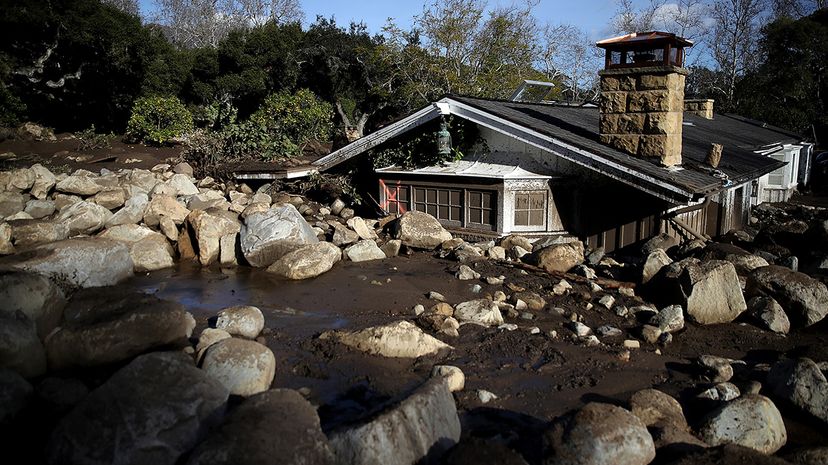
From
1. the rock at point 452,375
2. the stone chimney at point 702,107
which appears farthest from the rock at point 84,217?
the stone chimney at point 702,107

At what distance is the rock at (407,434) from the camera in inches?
177

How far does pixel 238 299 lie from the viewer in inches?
374

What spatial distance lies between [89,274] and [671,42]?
998 centimetres

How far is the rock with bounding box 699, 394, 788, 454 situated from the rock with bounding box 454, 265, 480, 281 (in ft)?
16.7

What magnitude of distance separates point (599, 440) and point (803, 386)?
8.44ft

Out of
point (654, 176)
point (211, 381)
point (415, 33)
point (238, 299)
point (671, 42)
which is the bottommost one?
point (238, 299)

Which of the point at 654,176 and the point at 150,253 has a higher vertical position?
the point at 654,176

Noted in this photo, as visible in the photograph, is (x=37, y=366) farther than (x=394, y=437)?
Yes

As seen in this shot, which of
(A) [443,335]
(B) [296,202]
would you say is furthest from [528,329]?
(B) [296,202]

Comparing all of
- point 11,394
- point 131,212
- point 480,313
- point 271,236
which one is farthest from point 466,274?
point 131,212

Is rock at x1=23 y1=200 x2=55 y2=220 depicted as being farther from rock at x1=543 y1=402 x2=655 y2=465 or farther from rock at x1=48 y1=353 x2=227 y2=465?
rock at x1=543 y1=402 x2=655 y2=465

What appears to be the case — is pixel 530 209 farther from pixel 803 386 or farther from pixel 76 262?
pixel 76 262

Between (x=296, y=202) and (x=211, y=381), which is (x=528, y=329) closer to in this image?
(x=211, y=381)

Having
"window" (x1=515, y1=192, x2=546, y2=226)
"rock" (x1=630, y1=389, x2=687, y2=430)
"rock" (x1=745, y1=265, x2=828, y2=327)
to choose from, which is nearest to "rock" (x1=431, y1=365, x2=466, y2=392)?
"rock" (x1=630, y1=389, x2=687, y2=430)
